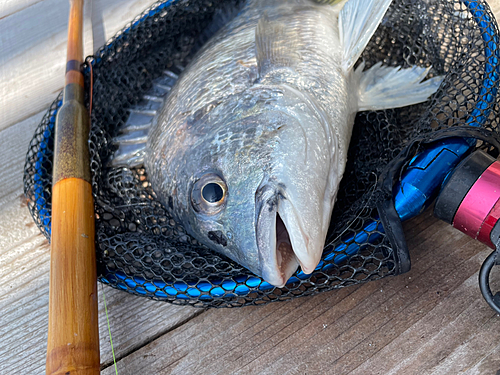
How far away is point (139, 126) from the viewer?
1653mm

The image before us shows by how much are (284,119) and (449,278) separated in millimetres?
754

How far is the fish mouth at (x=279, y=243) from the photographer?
1.02 m

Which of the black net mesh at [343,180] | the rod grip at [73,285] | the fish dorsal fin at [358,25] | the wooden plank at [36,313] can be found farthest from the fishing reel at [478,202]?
the rod grip at [73,285]

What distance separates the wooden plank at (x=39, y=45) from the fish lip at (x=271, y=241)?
144 cm

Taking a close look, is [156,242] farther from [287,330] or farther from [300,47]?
[300,47]

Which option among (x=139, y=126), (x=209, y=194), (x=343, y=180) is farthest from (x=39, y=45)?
(x=343, y=180)

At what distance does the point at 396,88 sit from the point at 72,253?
1.27 metres

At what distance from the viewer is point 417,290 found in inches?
49.1

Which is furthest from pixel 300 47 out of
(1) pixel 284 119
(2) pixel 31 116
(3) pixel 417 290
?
(2) pixel 31 116

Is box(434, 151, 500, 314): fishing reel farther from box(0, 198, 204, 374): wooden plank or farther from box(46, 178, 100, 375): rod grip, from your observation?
box(46, 178, 100, 375): rod grip

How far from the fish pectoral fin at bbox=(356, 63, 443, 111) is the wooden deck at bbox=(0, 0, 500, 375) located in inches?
17.4

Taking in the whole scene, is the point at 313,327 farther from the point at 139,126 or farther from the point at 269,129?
the point at 139,126

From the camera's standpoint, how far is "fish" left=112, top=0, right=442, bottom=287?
110cm

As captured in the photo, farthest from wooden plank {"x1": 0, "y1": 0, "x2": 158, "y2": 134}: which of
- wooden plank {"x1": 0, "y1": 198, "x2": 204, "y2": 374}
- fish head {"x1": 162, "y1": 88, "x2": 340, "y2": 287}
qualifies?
fish head {"x1": 162, "y1": 88, "x2": 340, "y2": 287}
